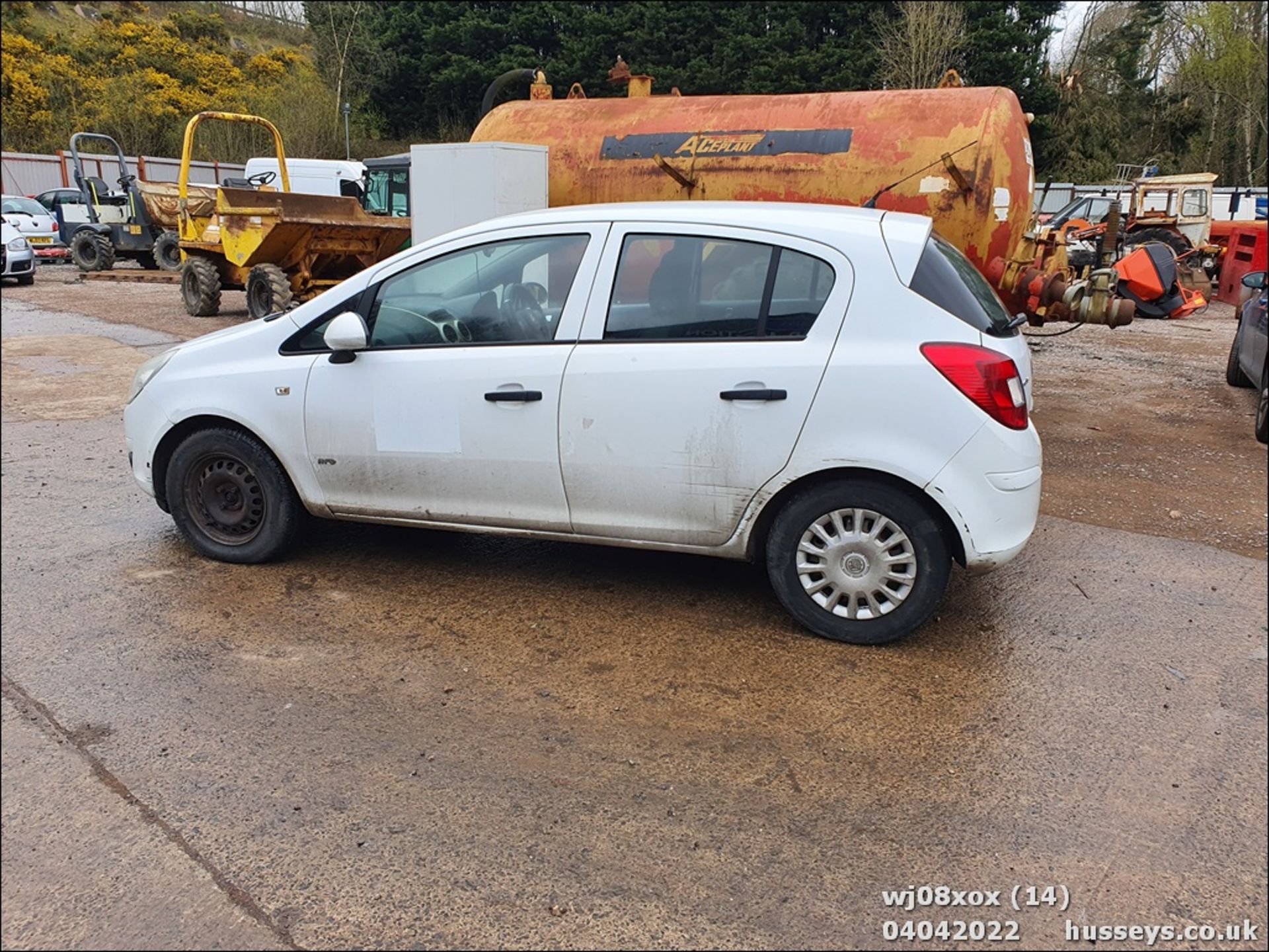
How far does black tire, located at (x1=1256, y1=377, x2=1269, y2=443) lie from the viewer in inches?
267

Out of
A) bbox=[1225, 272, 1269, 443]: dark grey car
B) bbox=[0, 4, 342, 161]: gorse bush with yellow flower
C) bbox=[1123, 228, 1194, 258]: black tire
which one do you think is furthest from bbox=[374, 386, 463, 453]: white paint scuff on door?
bbox=[1123, 228, 1194, 258]: black tire

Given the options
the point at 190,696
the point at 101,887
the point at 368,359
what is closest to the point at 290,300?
the point at 368,359

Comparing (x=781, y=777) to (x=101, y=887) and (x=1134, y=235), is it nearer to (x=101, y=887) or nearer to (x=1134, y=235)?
(x=101, y=887)

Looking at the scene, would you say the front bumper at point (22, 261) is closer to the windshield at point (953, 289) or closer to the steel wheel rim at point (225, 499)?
the steel wheel rim at point (225, 499)

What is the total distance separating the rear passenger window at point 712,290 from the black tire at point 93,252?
2062 centimetres

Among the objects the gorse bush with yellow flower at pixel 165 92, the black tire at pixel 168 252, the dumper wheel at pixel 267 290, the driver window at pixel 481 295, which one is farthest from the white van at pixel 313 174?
the driver window at pixel 481 295

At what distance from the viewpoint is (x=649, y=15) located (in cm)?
3678

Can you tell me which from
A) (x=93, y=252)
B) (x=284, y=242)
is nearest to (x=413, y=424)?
(x=284, y=242)

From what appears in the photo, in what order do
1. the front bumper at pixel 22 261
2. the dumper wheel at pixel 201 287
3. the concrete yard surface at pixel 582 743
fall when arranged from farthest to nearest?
1. the dumper wheel at pixel 201 287
2. the front bumper at pixel 22 261
3. the concrete yard surface at pixel 582 743

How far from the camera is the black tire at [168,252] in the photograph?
64.6 ft

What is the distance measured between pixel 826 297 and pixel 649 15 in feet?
121

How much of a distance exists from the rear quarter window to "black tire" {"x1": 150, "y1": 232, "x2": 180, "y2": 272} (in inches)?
755

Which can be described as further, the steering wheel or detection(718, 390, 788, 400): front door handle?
the steering wheel

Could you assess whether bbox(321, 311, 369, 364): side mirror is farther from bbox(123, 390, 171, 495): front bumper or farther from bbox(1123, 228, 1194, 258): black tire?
bbox(1123, 228, 1194, 258): black tire
